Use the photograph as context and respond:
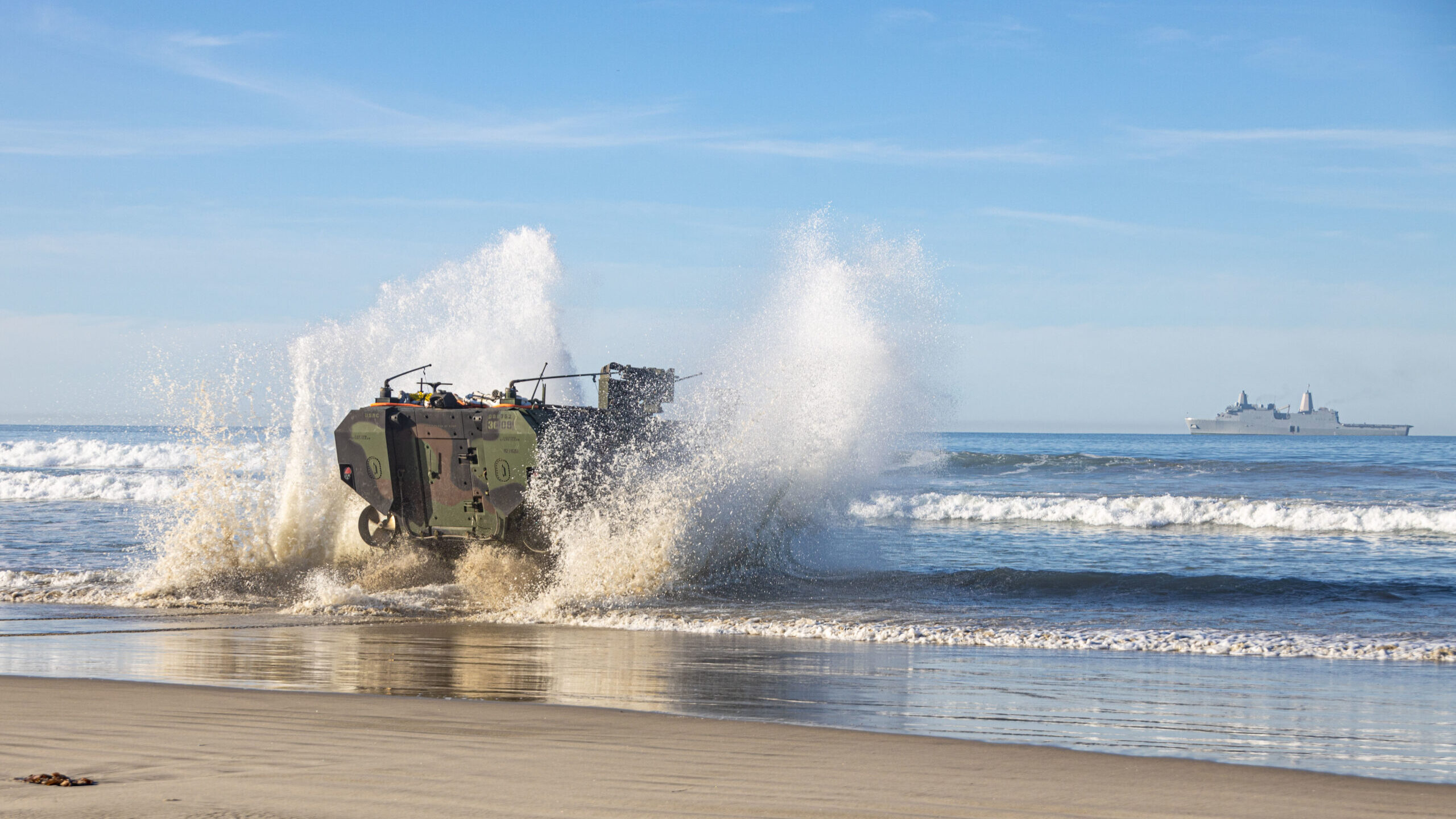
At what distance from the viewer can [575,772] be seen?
634 centimetres

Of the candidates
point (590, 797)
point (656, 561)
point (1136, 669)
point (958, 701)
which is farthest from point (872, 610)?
point (590, 797)

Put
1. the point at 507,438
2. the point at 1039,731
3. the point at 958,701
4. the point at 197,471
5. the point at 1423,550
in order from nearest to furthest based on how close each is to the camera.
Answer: the point at 1039,731, the point at 958,701, the point at 507,438, the point at 197,471, the point at 1423,550

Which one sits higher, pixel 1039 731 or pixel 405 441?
pixel 405 441

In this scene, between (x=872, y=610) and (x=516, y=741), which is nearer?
(x=516, y=741)

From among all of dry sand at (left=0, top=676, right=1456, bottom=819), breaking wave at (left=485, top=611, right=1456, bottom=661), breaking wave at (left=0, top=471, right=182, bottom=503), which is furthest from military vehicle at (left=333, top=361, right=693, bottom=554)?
breaking wave at (left=0, top=471, right=182, bottom=503)

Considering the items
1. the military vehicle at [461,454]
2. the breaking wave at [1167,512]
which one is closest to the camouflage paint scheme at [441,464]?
the military vehicle at [461,454]

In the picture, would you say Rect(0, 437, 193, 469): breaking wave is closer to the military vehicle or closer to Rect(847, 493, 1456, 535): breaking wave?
Rect(847, 493, 1456, 535): breaking wave

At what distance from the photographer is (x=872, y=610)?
1476cm

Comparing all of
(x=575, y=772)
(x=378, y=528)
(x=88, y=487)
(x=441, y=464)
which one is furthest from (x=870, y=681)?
(x=88, y=487)

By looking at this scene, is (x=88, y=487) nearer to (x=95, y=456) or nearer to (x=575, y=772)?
(x=95, y=456)

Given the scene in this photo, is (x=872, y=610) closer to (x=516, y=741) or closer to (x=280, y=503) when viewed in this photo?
(x=516, y=741)

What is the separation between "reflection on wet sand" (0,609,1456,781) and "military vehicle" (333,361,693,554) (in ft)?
10.3

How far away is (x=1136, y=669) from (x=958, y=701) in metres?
2.66


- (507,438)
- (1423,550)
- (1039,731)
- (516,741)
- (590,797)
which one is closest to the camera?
(590,797)
